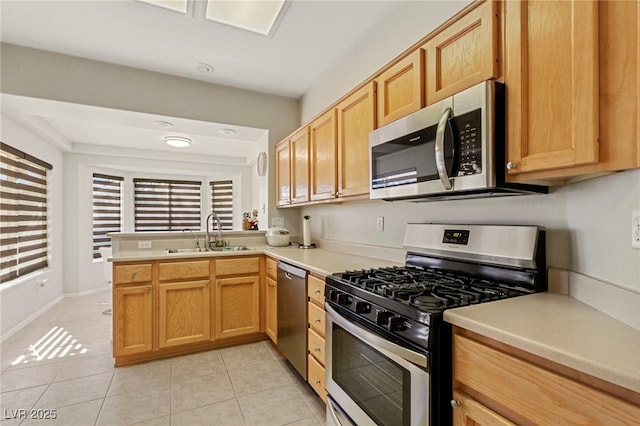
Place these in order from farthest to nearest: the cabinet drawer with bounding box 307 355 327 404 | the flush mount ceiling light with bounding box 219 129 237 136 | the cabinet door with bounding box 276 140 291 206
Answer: the flush mount ceiling light with bounding box 219 129 237 136
the cabinet door with bounding box 276 140 291 206
the cabinet drawer with bounding box 307 355 327 404

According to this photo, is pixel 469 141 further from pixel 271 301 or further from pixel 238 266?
pixel 238 266

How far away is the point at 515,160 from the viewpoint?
113 centimetres

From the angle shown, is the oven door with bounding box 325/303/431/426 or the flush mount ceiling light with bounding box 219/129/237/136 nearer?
the oven door with bounding box 325/303/431/426

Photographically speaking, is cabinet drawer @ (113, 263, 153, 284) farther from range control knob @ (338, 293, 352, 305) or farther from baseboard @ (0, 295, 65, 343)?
range control knob @ (338, 293, 352, 305)

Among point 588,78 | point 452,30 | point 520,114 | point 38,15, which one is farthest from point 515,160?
point 38,15

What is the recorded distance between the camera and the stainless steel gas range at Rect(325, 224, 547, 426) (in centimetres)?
105

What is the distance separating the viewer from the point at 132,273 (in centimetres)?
254

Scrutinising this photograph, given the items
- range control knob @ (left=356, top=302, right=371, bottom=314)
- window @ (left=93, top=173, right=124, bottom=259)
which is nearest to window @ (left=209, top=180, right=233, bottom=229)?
window @ (left=93, top=173, right=124, bottom=259)

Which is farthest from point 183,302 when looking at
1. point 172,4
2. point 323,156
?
point 172,4

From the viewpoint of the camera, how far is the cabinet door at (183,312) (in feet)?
8.63

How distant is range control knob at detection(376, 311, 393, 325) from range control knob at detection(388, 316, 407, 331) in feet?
0.08

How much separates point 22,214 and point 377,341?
14.5 feet

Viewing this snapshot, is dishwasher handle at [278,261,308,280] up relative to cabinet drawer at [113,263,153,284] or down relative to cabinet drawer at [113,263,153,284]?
up

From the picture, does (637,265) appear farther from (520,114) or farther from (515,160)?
(520,114)
